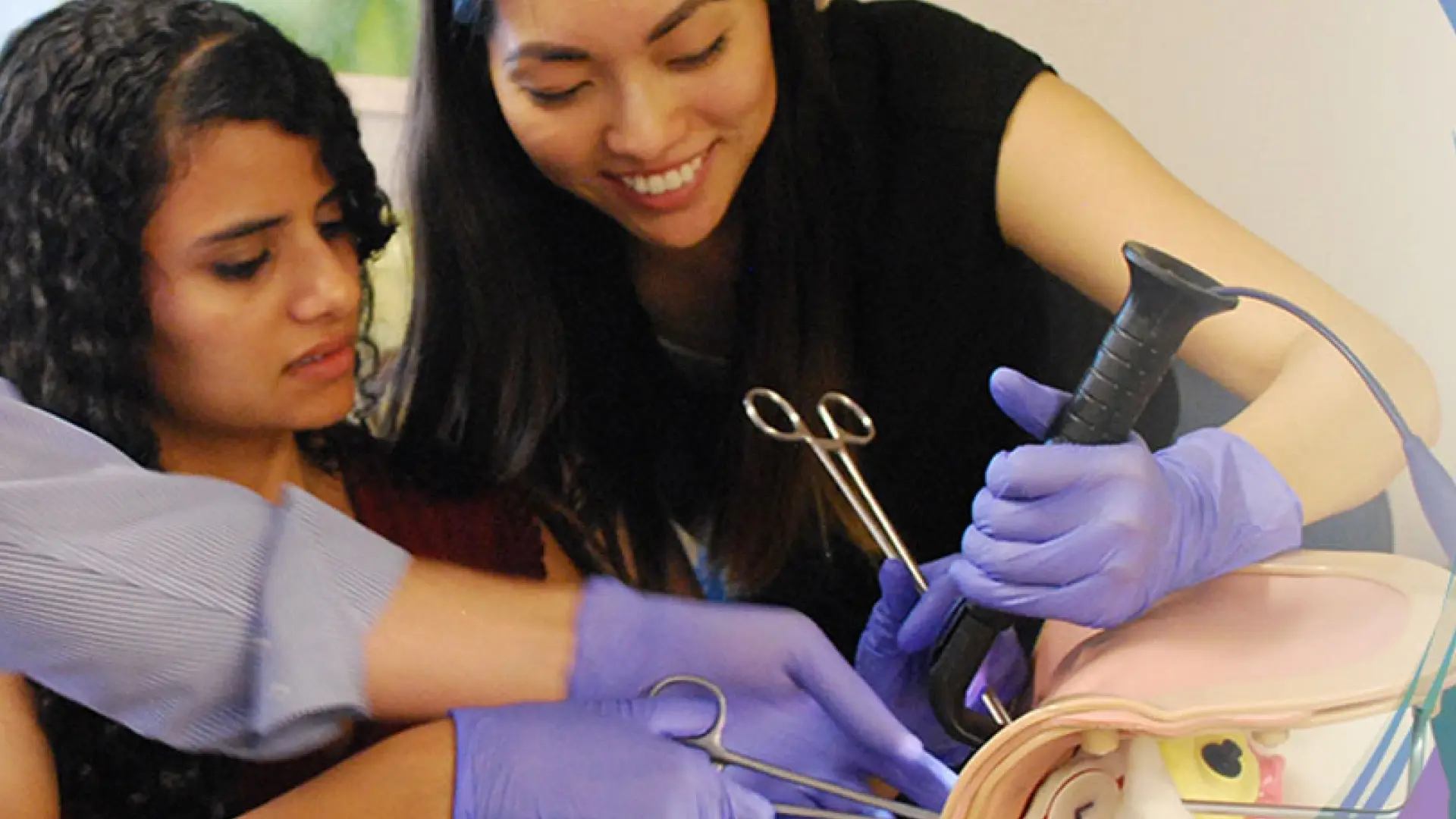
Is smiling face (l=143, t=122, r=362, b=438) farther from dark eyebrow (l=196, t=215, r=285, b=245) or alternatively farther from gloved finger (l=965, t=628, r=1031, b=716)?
gloved finger (l=965, t=628, r=1031, b=716)

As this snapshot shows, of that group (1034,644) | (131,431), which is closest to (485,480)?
(131,431)

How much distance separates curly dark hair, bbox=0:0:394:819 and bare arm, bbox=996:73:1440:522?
33 centimetres

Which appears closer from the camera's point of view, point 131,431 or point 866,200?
point 131,431

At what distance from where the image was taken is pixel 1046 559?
17.3 inches

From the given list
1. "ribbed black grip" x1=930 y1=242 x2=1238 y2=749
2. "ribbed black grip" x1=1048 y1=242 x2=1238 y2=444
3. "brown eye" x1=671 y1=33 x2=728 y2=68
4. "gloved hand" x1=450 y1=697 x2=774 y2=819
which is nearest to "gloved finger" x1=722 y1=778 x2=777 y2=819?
"gloved hand" x1=450 y1=697 x2=774 y2=819

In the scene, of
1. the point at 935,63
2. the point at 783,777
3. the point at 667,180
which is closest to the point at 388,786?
the point at 783,777

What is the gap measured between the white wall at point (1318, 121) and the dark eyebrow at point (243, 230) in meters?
0.36

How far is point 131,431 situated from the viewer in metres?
0.42

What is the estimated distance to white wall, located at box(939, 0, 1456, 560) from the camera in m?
0.47

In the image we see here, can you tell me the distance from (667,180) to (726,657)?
21 centimetres

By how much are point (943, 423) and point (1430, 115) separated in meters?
0.24

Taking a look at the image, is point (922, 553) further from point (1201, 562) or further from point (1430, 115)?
point (1430, 115)

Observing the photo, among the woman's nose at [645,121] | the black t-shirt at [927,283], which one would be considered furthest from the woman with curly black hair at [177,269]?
the black t-shirt at [927,283]

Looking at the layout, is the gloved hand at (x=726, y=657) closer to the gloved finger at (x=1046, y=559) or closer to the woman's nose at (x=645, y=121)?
the gloved finger at (x=1046, y=559)
